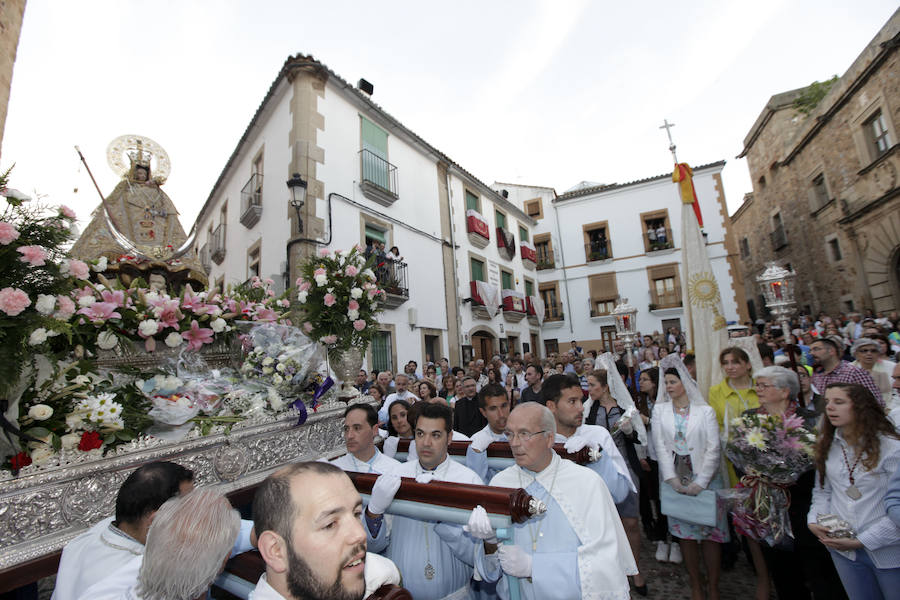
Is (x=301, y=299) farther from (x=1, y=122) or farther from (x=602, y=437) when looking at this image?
(x=1, y=122)

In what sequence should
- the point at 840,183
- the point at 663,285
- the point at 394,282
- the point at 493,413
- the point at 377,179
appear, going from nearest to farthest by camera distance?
the point at 493,413 → the point at 394,282 → the point at 377,179 → the point at 840,183 → the point at 663,285

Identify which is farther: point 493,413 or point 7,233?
point 493,413

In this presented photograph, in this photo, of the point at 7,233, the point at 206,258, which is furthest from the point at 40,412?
the point at 206,258

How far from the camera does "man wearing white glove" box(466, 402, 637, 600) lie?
6.42 feet

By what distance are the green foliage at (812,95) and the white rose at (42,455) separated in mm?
23916

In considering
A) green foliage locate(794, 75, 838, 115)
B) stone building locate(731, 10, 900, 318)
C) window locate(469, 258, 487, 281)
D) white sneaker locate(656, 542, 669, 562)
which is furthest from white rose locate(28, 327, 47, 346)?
green foliage locate(794, 75, 838, 115)

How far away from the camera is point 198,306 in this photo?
9.61 feet

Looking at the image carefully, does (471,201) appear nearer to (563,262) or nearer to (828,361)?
(563,262)

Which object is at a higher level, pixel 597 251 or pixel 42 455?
pixel 597 251

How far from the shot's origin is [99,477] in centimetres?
201

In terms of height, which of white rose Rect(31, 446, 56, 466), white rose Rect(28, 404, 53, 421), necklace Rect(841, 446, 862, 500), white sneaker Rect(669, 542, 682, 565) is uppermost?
white rose Rect(28, 404, 53, 421)

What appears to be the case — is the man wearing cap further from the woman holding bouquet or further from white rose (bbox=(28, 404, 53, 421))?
white rose (bbox=(28, 404, 53, 421))

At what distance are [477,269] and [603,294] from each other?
7.84m

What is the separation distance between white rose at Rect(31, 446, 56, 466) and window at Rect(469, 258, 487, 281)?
1421 cm
